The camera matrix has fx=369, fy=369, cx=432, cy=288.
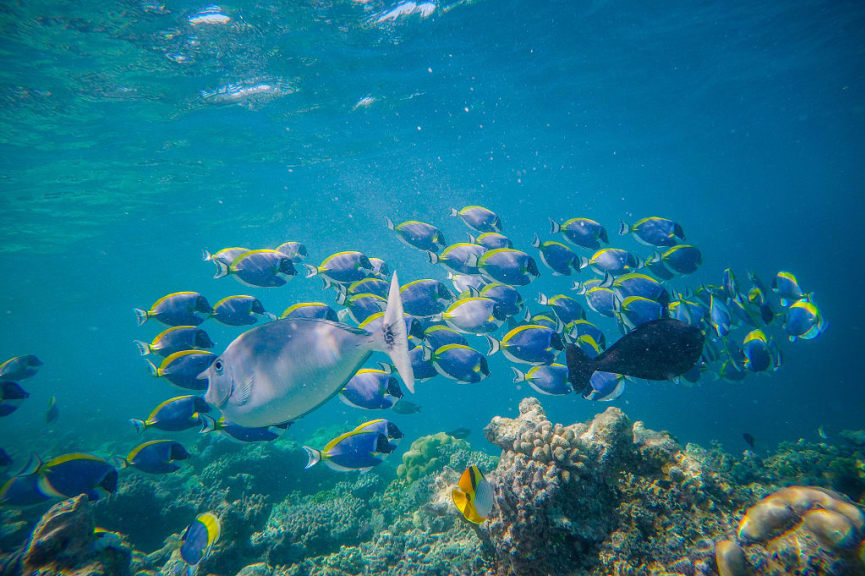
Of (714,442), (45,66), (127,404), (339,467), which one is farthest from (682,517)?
(127,404)

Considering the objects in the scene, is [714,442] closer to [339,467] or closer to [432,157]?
[339,467]

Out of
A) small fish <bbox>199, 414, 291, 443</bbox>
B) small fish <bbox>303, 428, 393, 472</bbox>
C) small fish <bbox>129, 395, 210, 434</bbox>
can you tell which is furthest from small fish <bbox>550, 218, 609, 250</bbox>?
small fish <bbox>129, 395, 210, 434</bbox>

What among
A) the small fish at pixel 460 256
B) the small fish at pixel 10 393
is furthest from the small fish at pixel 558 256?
the small fish at pixel 10 393

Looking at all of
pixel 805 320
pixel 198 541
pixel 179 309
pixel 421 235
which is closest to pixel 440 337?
pixel 421 235

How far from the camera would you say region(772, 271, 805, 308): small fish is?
6277 mm

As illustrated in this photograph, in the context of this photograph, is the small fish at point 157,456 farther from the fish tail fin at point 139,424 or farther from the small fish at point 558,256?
the small fish at point 558,256

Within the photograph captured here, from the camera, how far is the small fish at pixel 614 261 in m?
6.04

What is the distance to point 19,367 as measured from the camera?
23.3 feet

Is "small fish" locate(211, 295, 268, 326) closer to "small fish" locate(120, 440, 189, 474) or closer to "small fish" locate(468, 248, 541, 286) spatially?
"small fish" locate(120, 440, 189, 474)

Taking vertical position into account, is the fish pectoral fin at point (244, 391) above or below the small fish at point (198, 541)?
above

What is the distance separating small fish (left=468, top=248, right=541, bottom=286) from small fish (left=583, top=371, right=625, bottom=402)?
1641mm

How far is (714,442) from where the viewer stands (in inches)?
365

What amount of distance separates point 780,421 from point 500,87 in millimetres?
24636

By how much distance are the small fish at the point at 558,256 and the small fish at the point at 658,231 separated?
1.05 m
